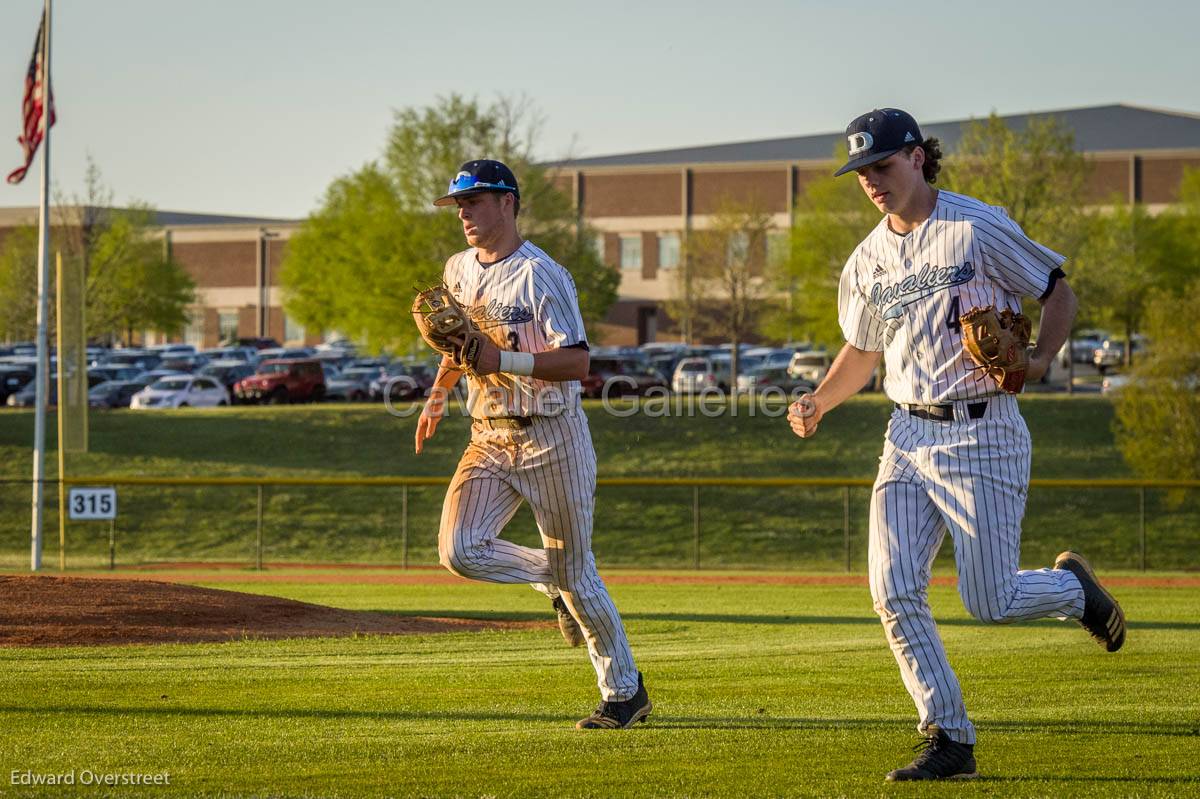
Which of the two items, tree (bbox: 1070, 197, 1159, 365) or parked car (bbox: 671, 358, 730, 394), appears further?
parked car (bbox: 671, 358, 730, 394)

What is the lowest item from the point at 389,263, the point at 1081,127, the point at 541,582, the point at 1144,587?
the point at 1144,587

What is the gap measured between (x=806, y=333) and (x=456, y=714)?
4648 centimetres

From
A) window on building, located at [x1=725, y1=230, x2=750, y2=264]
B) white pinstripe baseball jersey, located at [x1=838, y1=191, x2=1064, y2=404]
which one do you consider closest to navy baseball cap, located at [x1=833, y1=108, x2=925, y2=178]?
white pinstripe baseball jersey, located at [x1=838, y1=191, x2=1064, y2=404]

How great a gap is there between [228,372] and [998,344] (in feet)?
155

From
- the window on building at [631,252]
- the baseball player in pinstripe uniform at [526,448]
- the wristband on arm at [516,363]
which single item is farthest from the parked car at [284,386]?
the wristband on arm at [516,363]

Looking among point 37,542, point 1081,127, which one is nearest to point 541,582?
point 37,542

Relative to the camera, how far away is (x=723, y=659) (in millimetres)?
10234

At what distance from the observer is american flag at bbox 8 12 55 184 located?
72.7 ft

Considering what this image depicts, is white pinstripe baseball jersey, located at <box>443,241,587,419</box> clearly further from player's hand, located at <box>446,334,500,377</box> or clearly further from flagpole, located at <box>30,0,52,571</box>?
flagpole, located at <box>30,0,52,571</box>

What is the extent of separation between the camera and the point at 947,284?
19.0 ft

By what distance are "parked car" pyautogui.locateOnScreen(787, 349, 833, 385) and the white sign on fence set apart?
103 feet

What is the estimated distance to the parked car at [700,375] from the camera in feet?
164

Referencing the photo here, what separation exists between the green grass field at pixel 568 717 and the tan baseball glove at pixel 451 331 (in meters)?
1.51

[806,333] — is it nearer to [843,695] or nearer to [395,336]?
[395,336]
